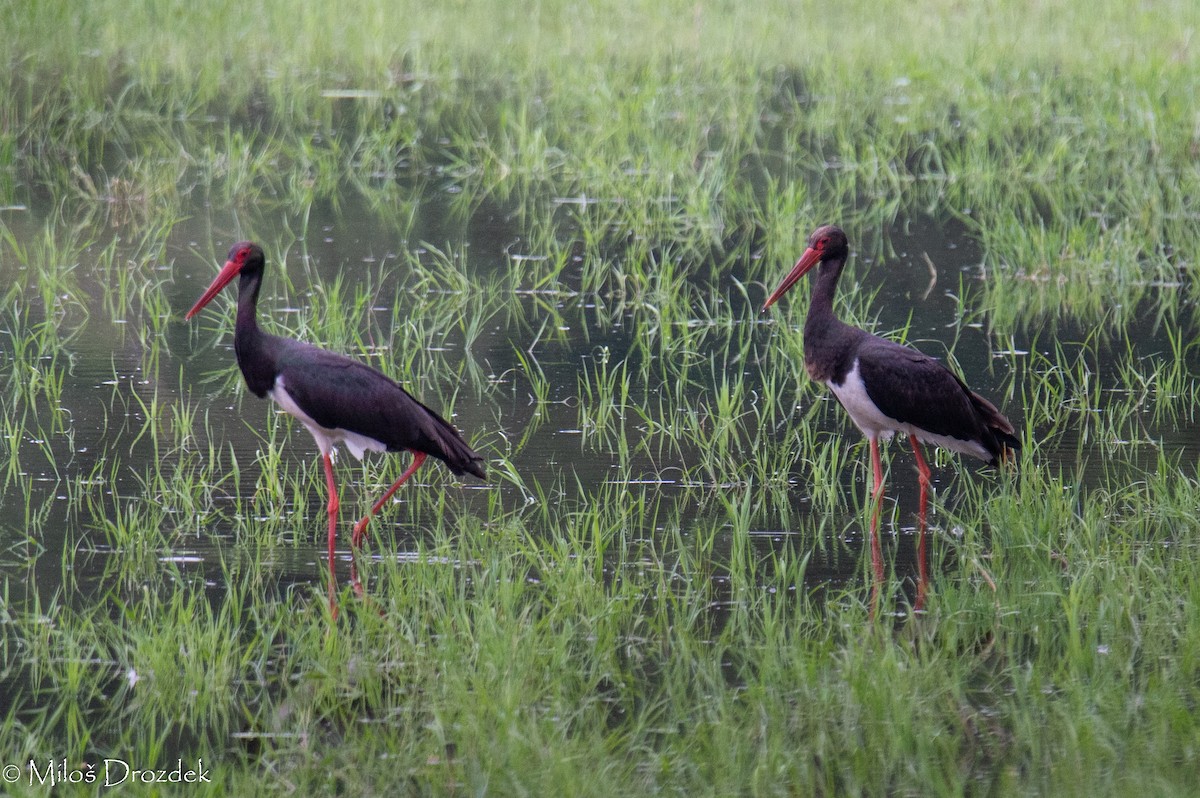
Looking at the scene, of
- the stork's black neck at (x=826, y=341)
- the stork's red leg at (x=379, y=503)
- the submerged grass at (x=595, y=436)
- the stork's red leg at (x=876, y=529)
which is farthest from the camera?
the stork's black neck at (x=826, y=341)

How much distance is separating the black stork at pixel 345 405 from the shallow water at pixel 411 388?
0.65 ft

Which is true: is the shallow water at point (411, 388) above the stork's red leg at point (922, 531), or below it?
below

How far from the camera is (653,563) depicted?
5.68 metres

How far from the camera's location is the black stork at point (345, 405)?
237 inches


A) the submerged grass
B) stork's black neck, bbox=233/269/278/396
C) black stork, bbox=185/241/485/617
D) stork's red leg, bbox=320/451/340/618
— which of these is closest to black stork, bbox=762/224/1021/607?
the submerged grass

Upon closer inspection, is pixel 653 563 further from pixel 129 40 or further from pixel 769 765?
pixel 129 40

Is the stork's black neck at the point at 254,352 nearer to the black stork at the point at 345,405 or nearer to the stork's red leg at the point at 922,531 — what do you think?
the black stork at the point at 345,405

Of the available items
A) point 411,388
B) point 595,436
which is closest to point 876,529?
point 595,436

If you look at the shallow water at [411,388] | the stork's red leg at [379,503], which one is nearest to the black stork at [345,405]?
the stork's red leg at [379,503]

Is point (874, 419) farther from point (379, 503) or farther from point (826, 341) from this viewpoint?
point (379, 503)

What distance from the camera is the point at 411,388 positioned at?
24.9 feet

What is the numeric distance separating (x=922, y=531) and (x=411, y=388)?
2402mm

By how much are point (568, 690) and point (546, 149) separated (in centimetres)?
846

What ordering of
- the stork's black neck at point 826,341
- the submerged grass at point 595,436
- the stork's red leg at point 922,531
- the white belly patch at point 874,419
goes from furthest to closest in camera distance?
1. the stork's black neck at point 826,341
2. the white belly patch at point 874,419
3. the stork's red leg at point 922,531
4. the submerged grass at point 595,436
